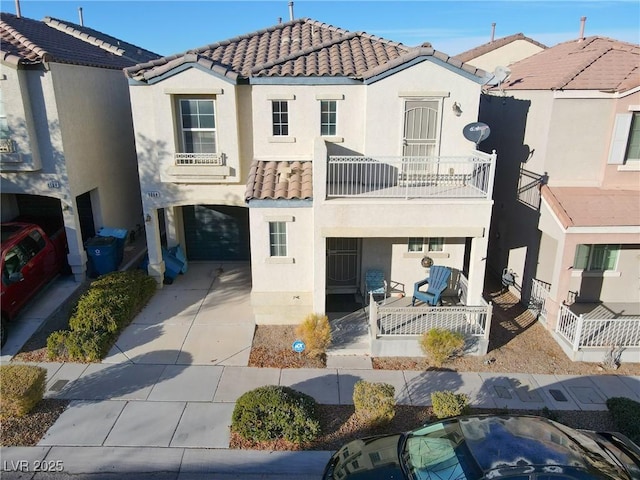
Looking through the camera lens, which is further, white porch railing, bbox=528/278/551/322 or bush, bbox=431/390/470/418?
white porch railing, bbox=528/278/551/322

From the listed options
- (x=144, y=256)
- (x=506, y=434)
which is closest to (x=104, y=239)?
(x=144, y=256)

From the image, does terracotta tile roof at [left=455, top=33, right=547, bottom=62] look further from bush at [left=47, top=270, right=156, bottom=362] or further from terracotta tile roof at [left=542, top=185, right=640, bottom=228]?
bush at [left=47, top=270, right=156, bottom=362]

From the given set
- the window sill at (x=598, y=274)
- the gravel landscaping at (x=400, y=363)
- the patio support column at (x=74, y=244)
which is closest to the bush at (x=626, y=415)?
the gravel landscaping at (x=400, y=363)

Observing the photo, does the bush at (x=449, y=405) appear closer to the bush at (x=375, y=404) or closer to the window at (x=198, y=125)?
the bush at (x=375, y=404)

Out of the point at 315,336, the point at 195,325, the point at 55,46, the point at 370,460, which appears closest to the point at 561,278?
the point at 315,336

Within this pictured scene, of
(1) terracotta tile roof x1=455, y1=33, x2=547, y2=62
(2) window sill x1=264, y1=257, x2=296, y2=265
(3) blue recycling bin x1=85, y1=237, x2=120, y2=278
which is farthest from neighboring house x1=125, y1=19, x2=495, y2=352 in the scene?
(1) terracotta tile roof x1=455, y1=33, x2=547, y2=62

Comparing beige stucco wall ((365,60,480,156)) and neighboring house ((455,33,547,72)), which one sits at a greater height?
neighboring house ((455,33,547,72))

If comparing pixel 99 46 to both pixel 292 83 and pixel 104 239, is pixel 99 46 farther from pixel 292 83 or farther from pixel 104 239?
pixel 292 83

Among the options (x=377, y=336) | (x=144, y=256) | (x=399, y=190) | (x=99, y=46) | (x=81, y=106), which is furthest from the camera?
(x=99, y=46)
